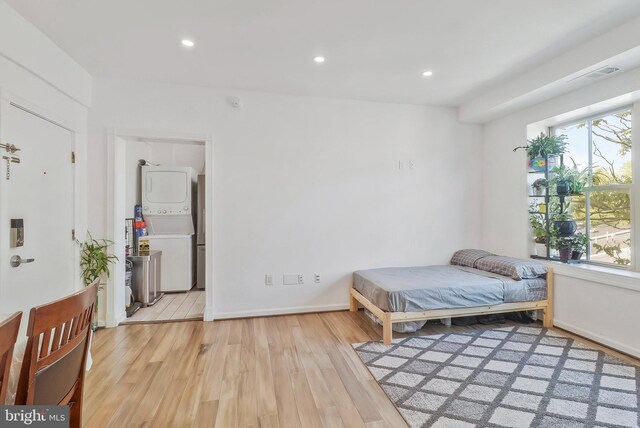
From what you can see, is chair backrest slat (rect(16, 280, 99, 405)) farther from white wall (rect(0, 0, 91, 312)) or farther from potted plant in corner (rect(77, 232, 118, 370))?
potted plant in corner (rect(77, 232, 118, 370))

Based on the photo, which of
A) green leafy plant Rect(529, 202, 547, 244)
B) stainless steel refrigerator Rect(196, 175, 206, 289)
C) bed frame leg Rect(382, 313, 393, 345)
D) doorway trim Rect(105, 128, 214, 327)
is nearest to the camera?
bed frame leg Rect(382, 313, 393, 345)

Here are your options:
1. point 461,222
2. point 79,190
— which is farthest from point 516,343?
point 79,190

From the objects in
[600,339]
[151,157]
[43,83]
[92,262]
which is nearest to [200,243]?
[151,157]

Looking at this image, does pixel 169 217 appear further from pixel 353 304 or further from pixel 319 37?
pixel 319 37

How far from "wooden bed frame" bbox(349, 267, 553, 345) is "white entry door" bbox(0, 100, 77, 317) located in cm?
297

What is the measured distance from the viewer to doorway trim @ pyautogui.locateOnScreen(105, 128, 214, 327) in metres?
3.12

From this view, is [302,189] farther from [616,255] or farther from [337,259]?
[616,255]

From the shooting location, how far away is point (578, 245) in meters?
3.15

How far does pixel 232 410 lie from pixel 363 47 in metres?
2.98

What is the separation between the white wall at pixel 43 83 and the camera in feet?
6.72

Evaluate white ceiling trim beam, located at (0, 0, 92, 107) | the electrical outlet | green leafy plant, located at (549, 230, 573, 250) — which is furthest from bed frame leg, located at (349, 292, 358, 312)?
white ceiling trim beam, located at (0, 0, 92, 107)

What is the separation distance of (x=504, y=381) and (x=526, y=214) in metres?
2.27

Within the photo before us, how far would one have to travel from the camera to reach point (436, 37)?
7.92ft

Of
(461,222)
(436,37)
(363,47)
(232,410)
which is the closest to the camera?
(232,410)
